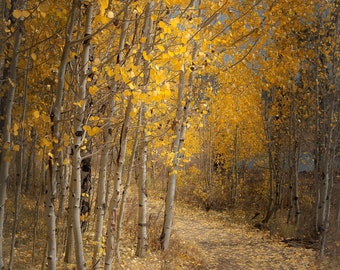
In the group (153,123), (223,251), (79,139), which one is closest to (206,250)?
(223,251)

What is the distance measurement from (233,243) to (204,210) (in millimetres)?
5770

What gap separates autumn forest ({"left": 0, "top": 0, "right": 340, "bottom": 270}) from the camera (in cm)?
312

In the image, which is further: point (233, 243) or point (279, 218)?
point (279, 218)

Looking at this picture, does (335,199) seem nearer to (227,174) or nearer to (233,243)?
(227,174)

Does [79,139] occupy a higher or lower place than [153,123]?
lower

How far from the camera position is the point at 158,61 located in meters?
2.85

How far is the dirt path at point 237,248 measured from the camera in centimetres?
857

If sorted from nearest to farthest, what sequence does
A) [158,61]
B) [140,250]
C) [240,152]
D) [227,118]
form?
[158,61] → [140,250] → [227,118] → [240,152]

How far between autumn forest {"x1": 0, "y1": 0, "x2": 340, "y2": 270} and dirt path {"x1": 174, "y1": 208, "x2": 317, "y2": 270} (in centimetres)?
14

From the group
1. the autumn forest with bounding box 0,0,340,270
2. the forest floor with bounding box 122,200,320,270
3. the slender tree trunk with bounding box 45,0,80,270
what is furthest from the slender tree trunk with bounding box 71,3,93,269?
the forest floor with bounding box 122,200,320,270

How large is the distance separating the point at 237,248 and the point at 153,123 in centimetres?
641

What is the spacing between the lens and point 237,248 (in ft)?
32.5

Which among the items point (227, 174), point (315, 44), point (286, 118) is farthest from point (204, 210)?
point (315, 44)

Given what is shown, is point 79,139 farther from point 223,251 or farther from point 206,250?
point 223,251
